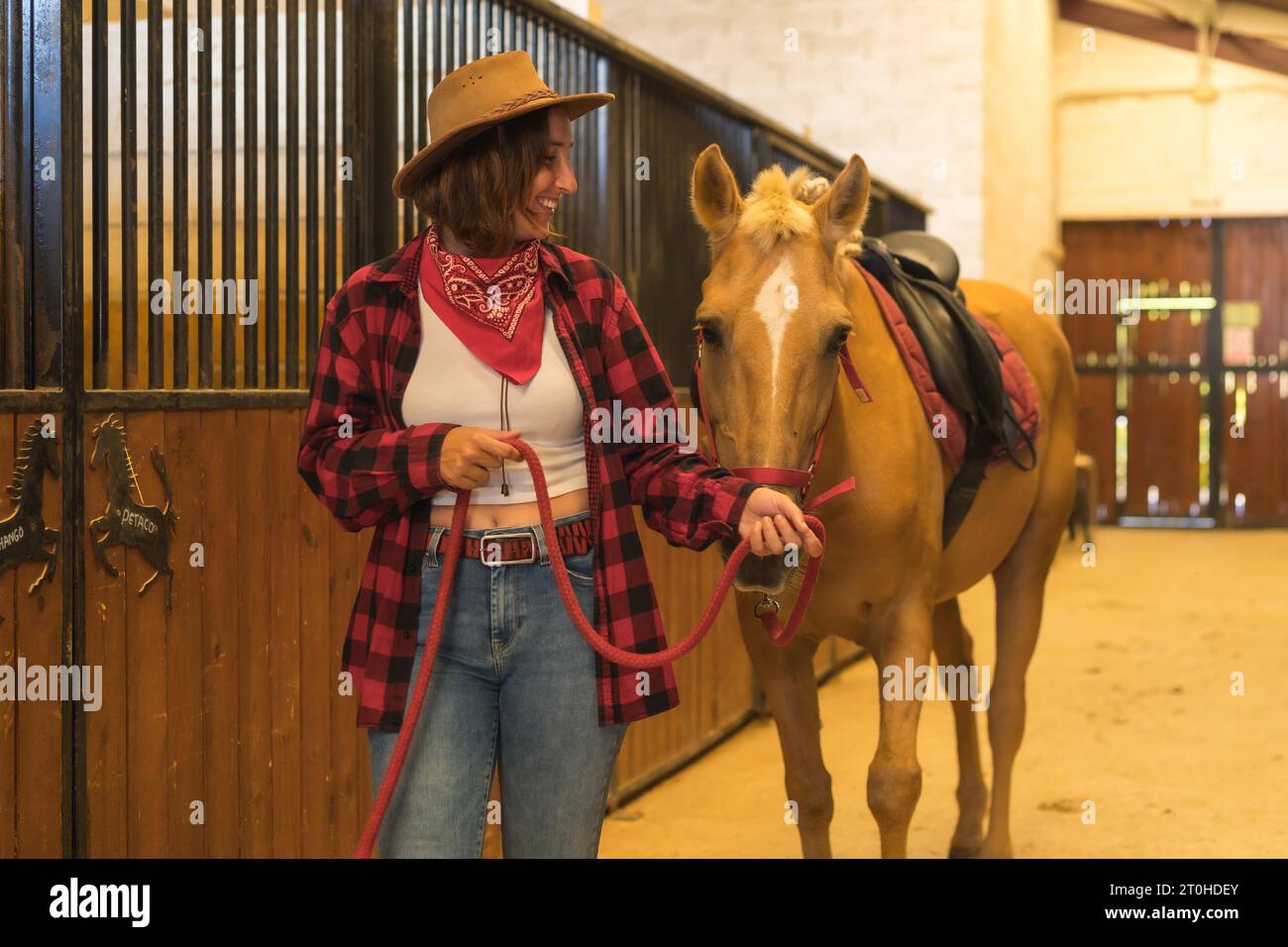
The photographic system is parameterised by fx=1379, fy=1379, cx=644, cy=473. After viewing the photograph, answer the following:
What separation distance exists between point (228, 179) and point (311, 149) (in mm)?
268

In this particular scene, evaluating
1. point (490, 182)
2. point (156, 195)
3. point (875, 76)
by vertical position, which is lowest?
point (490, 182)

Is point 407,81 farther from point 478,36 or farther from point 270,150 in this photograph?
point 270,150

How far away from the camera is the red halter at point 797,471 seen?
2092 mm

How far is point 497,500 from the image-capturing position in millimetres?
1795

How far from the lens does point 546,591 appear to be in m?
1.79

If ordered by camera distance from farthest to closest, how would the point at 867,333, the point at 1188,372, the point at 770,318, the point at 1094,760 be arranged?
the point at 1188,372 < the point at 1094,760 < the point at 867,333 < the point at 770,318

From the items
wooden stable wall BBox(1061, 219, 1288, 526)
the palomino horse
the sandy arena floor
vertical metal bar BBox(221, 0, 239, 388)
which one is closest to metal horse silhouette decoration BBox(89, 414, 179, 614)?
vertical metal bar BBox(221, 0, 239, 388)

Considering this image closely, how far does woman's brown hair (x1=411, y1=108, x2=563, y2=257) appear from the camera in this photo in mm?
1796

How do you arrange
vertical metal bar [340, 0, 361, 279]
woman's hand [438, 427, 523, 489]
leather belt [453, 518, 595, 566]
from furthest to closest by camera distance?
vertical metal bar [340, 0, 361, 279]
leather belt [453, 518, 595, 566]
woman's hand [438, 427, 523, 489]

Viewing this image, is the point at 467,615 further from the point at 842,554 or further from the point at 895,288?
the point at 895,288

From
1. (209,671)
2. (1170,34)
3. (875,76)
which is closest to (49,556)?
(209,671)

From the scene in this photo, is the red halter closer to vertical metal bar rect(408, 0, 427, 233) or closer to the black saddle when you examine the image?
the black saddle

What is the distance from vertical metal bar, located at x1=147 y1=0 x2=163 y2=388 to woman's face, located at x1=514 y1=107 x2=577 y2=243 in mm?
921
